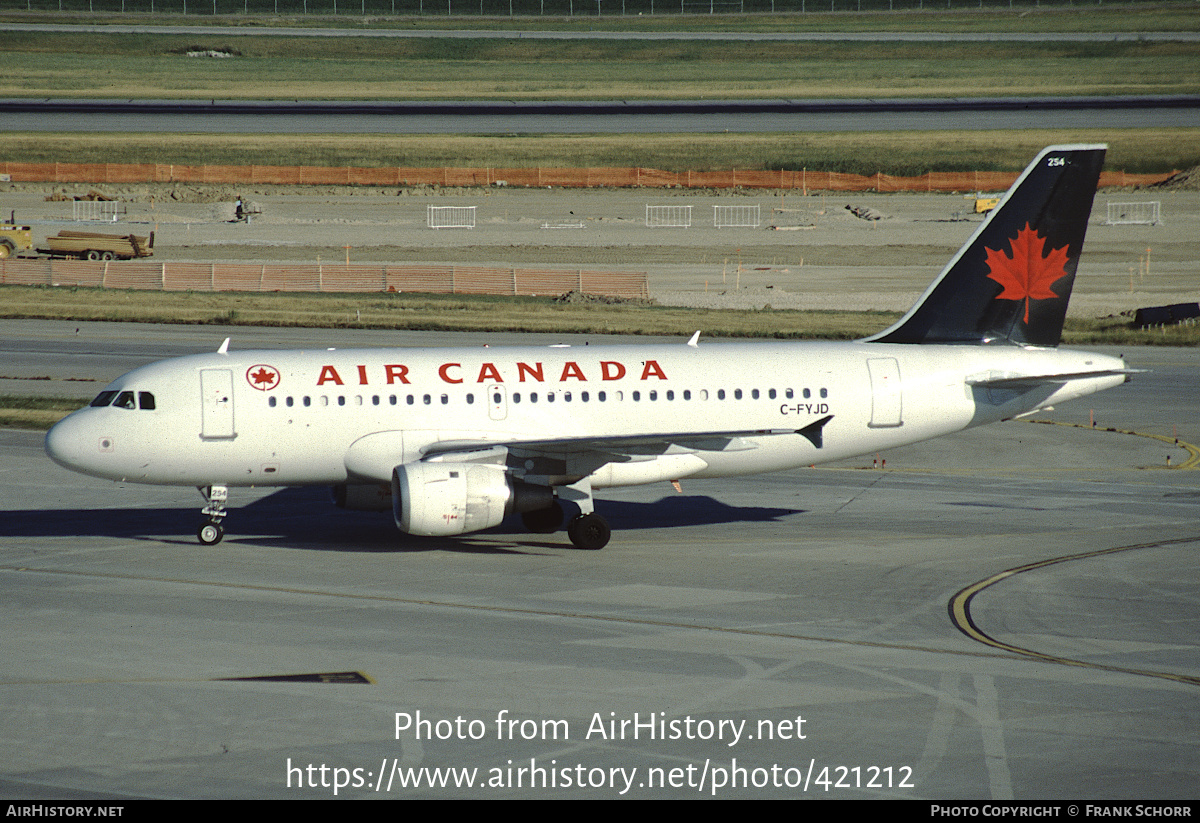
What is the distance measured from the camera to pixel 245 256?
288ft

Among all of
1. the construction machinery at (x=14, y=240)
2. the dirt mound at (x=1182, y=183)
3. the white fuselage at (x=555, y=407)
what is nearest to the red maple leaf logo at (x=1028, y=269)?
the white fuselage at (x=555, y=407)

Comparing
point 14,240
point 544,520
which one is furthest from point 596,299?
point 14,240

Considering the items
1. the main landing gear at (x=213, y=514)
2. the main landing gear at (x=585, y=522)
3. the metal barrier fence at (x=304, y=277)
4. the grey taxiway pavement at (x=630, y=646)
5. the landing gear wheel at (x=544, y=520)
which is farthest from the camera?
the metal barrier fence at (x=304, y=277)

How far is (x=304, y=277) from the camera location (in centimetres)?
8025

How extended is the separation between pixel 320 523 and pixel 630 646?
45.2 feet

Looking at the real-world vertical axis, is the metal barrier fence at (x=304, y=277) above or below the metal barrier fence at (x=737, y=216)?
below

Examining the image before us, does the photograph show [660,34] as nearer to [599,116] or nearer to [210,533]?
[599,116]

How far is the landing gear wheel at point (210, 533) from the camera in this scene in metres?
30.7

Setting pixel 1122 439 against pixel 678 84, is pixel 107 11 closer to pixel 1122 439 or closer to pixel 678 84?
pixel 678 84

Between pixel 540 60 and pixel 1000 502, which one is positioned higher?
pixel 540 60

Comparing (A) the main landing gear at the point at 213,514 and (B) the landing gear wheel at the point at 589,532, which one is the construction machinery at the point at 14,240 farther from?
(B) the landing gear wheel at the point at 589,532

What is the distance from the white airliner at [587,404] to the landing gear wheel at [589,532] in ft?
0.16

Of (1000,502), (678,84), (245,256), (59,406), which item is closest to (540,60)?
(678,84)

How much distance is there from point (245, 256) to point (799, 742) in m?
76.4
